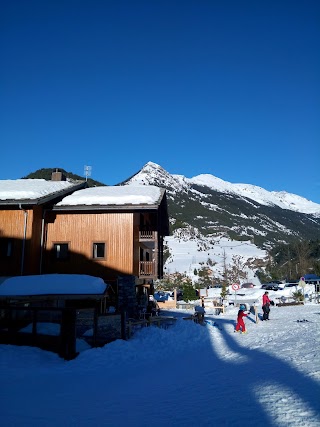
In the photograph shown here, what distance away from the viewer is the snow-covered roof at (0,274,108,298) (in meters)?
13.8

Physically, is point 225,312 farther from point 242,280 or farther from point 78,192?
point 242,280

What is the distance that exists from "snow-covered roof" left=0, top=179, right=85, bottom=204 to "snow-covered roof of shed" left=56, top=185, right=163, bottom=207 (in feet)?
2.33

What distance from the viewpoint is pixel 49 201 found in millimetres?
21766

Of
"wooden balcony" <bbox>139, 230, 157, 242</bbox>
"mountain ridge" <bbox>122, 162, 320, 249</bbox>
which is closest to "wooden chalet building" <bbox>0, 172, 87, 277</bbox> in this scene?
"wooden balcony" <bbox>139, 230, 157, 242</bbox>

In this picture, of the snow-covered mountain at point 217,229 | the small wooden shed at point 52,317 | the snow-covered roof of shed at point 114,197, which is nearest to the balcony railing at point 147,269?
the snow-covered roof of shed at point 114,197

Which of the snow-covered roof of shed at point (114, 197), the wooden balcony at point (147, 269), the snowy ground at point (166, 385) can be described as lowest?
the snowy ground at point (166, 385)

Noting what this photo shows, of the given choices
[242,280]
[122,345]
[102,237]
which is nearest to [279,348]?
[122,345]

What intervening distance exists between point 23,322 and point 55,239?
31.9 ft

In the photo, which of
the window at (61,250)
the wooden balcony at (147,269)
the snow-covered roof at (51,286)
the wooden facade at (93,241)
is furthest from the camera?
the wooden balcony at (147,269)

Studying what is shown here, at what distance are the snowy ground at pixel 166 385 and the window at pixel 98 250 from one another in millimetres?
7706

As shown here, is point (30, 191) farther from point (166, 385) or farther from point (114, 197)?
point (166, 385)

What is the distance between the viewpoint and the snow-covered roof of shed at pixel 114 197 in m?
21.5

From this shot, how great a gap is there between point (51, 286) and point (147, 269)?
1002 centimetres

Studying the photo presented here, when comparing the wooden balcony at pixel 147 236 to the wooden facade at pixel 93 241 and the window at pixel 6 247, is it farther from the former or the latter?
the window at pixel 6 247
